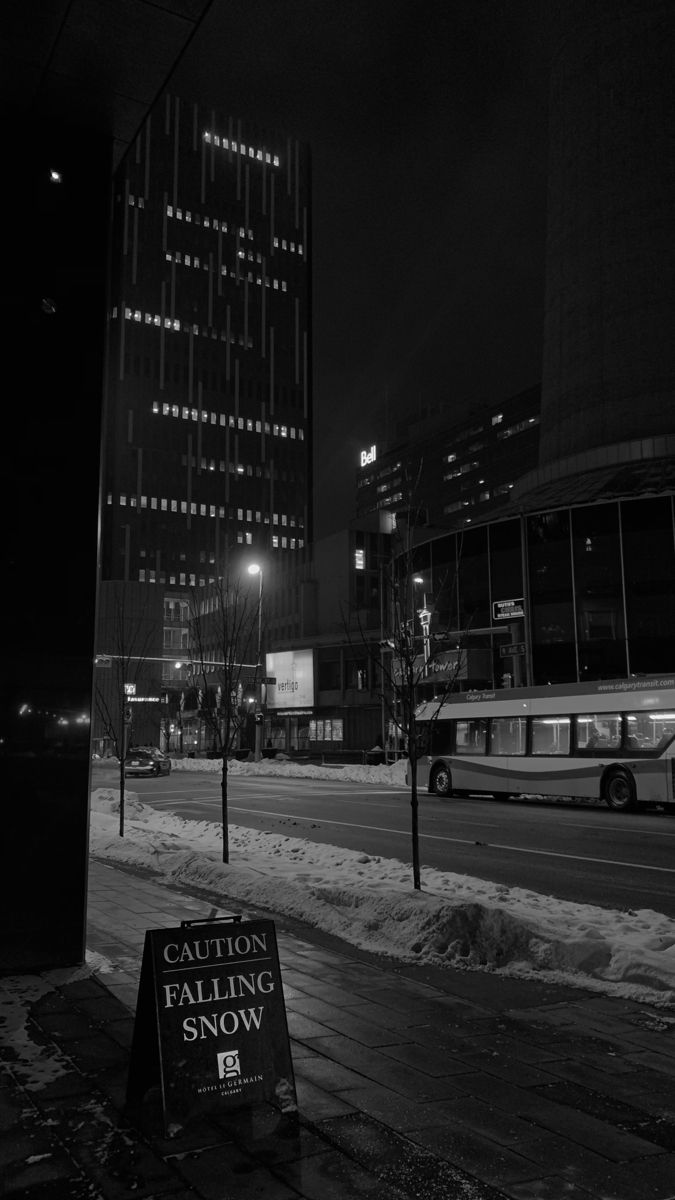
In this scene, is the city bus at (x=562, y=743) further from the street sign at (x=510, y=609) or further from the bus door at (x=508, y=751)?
the street sign at (x=510, y=609)

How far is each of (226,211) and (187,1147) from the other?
666ft

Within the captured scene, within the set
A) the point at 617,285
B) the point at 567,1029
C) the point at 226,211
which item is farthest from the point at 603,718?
the point at 226,211

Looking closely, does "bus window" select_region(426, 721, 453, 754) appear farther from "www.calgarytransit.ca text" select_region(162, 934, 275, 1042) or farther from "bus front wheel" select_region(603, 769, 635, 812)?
"www.calgarytransit.ca text" select_region(162, 934, 275, 1042)

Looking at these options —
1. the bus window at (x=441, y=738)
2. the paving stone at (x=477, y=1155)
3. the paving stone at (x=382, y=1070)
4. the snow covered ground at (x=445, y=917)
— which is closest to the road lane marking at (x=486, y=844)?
the snow covered ground at (x=445, y=917)

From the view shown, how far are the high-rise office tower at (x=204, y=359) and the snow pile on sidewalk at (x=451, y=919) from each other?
14355 cm

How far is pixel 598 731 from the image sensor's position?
25.2 metres

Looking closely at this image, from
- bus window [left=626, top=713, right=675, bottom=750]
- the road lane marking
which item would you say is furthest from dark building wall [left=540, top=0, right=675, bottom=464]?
the road lane marking

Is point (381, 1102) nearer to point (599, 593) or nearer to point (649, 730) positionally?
point (649, 730)

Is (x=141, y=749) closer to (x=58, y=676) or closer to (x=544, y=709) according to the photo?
(x=544, y=709)

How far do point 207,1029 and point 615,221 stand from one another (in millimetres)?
58641

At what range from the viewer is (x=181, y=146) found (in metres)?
187

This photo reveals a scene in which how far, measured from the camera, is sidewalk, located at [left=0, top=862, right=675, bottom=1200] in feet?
11.9

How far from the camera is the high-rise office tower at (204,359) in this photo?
534ft

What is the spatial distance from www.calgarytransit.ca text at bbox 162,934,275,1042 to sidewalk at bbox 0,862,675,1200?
451 mm
